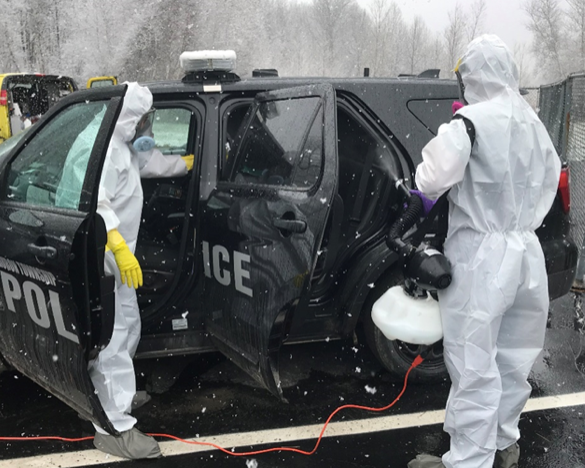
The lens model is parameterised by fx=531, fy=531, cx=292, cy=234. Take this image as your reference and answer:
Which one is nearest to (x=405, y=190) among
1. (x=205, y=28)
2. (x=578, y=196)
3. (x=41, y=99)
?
(x=578, y=196)

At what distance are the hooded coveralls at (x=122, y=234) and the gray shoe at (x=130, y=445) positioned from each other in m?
0.04

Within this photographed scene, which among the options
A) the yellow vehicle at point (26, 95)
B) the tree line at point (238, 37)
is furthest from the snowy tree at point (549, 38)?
the yellow vehicle at point (26, 95)

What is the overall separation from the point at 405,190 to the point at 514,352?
85cm

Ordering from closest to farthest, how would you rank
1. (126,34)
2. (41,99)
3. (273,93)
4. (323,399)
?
(273,93), (323,399), (41,99), (126,34)

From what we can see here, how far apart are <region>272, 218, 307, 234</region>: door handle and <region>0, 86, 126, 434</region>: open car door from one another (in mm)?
742

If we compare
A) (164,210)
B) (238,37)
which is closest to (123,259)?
(164,210)

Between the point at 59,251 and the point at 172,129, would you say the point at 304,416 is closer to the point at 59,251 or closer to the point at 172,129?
the point at 59,251

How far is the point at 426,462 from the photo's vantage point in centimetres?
241

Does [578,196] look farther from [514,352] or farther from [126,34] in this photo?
[126,34]

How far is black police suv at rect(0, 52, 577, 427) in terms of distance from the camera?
2.21m

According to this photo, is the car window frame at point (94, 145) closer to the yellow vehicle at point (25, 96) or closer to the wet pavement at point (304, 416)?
the wet pavement at point (304, 416)

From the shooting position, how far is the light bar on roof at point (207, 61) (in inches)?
116

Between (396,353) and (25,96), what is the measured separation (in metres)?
13.0

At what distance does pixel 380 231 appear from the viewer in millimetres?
3045
